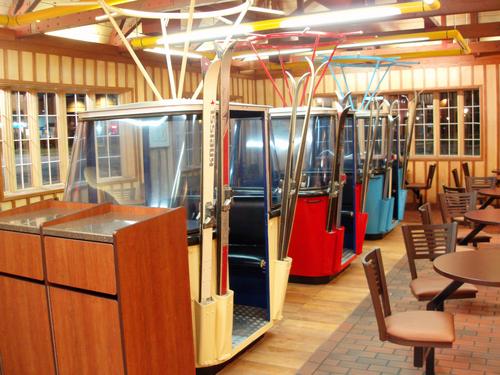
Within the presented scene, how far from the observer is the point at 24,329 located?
3.38m

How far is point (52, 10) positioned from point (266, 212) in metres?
3.62

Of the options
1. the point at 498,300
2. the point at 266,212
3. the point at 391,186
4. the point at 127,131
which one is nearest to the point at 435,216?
the point at 391,186

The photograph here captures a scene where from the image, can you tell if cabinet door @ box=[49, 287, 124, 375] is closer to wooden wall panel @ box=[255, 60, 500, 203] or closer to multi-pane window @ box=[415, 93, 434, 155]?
wooden wall panel @ box=[255, 60, 500, 203]

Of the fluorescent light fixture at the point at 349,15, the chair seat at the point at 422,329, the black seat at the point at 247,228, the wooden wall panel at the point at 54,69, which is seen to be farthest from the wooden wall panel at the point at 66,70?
the chair seat at the point at 422,329

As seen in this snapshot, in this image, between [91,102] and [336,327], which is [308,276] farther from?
[91,102]

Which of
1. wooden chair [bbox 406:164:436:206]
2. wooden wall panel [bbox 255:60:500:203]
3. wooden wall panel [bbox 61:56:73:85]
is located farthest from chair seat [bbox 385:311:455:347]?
wooden wall panel [bbox 255:60:500:203]

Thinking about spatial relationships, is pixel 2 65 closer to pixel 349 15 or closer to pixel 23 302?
pixel 349 15

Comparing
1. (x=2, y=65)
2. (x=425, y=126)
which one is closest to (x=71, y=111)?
(x=2, y=65)

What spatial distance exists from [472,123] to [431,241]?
26.0 feet

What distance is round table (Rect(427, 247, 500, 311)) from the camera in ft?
11.8

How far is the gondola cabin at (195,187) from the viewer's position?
3.81m

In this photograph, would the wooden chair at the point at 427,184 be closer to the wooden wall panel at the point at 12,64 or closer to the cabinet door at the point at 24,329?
the wooden wall panel at the point at 12,64

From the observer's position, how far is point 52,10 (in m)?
6.44

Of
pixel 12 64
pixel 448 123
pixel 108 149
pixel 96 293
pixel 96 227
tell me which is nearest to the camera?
pixel 96 293
